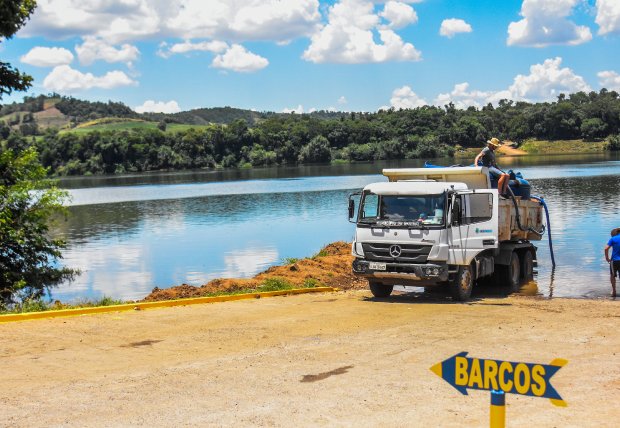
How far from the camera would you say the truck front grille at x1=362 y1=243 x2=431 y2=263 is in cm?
1766

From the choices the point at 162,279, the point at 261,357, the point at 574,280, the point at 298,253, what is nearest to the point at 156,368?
the point at 261,357

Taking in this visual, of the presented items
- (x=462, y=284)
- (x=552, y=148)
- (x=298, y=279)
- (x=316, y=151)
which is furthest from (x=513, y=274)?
(x=552, y=148)

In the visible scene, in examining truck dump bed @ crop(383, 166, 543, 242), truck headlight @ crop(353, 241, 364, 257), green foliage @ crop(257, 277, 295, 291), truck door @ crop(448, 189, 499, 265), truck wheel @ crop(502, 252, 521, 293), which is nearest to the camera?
truck door @ crop(448, 189, 499, 265)

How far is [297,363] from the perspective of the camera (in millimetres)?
11391

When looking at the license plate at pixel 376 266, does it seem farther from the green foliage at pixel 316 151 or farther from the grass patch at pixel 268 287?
the green foliage at pixel 316 151

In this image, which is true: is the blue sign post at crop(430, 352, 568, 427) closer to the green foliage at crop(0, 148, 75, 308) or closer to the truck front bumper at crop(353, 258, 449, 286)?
the truck front bumper at crop(353, 258, 449, 286)

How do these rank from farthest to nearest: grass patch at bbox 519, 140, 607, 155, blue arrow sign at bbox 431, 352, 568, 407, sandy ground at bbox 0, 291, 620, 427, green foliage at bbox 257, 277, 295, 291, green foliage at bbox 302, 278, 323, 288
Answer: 1. grass patch at bbox 519, 140, 607, 155
2. green foliage at bbox 302, 278, 323, 288
3. green foliage at bbox 257, 277, 295, 291
4. sandy ground at bbox 0, 291, 620, 427
5. blue arrow sign at bbox 431, 352, 568, 407

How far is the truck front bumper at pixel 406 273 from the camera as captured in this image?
17.5m

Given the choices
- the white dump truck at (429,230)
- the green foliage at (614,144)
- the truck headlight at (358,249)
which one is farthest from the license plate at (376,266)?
the green foliage at (614,144)

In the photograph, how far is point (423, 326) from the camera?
14375 mm

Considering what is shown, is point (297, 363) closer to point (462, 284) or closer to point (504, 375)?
point (504, 375)

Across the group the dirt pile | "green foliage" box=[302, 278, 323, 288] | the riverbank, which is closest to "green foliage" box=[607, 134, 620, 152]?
the riverbank

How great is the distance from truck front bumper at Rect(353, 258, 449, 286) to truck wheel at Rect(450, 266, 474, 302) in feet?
1.49

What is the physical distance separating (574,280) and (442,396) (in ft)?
50.0
